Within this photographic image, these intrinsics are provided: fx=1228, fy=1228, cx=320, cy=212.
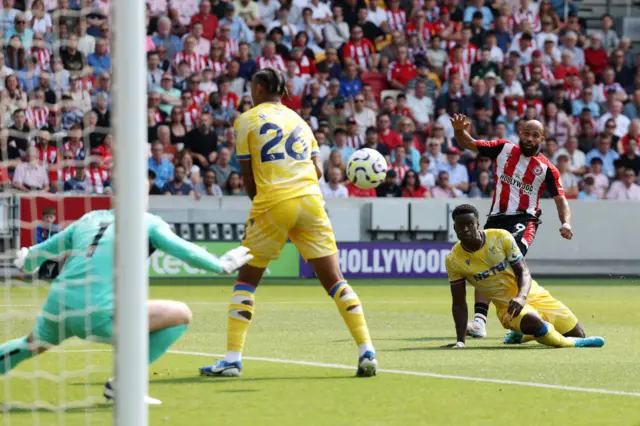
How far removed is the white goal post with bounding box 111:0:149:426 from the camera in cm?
495

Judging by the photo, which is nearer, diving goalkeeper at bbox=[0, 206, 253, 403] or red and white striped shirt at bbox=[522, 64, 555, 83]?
diving goalkeeper at bbox=[0, 206, 253, 403]

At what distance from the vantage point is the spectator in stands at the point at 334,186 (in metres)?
21.7

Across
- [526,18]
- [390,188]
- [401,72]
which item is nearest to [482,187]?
[390,188]

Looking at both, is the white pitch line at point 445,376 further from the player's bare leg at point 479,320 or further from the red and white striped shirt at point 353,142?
the red and white striped shirt at point 353,142

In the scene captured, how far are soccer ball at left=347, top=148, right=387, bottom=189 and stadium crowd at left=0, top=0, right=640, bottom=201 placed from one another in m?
9.35

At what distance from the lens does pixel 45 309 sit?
22.5 ft

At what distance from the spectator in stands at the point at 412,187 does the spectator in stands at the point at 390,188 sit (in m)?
0.13

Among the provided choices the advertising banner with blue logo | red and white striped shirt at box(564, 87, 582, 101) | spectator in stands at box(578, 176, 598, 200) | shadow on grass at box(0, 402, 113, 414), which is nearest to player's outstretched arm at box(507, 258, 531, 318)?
shadow on grass at box(0, 402, 113, 414)

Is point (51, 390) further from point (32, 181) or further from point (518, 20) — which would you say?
point (518, 20)

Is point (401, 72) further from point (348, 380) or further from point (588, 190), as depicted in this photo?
point (348, 380)

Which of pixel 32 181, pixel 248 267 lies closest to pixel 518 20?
pixel 32 181

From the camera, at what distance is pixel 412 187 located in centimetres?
2212

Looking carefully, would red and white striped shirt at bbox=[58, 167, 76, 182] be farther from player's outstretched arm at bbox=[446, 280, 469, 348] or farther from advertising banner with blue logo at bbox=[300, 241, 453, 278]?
advertising banner with blue logo at bbox=[300, 241, 453, 278]

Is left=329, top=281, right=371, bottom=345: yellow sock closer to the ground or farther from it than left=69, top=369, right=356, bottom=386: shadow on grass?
farther from it
